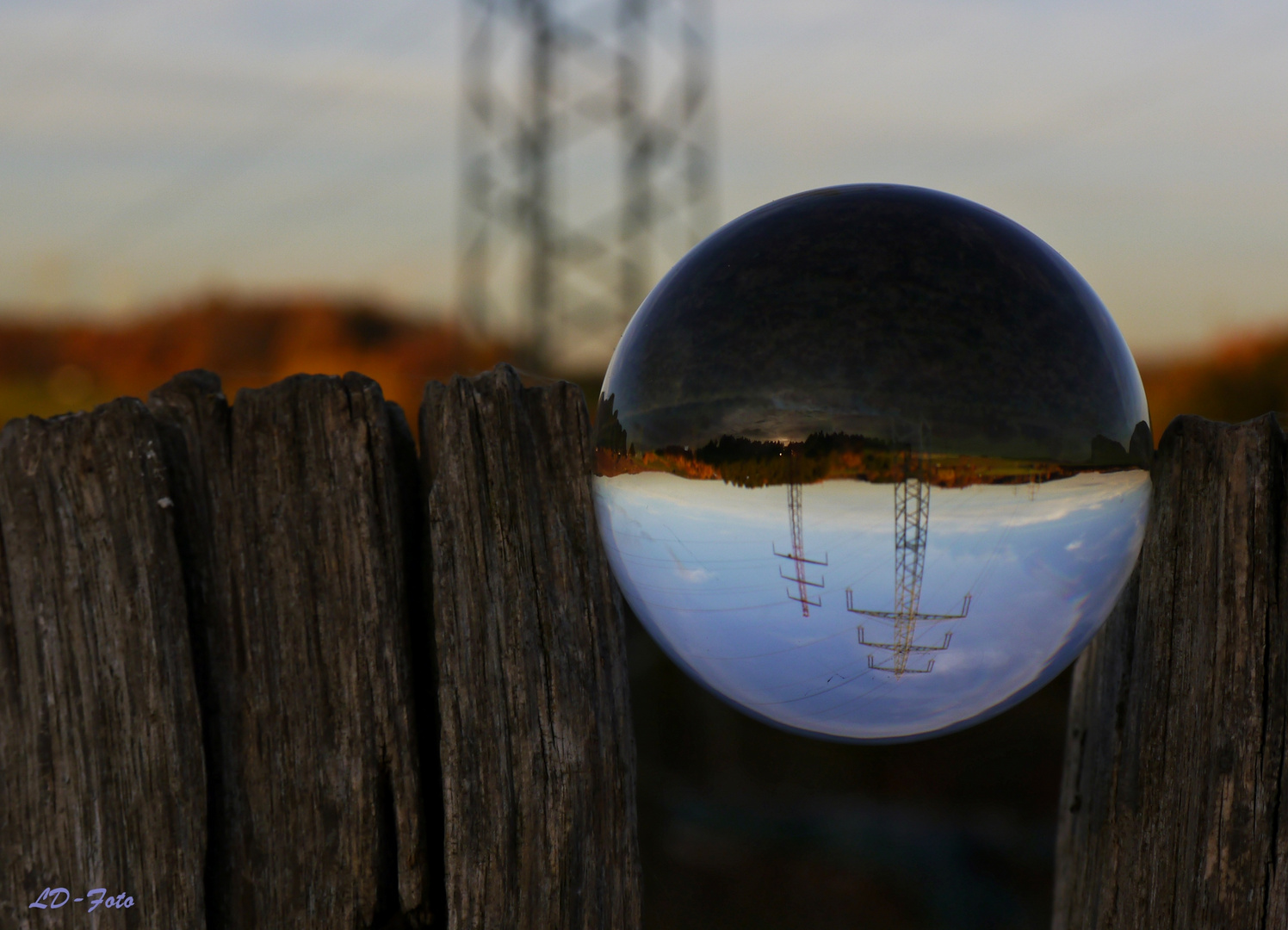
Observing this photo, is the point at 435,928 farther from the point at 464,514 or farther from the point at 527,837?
the point at 464,514

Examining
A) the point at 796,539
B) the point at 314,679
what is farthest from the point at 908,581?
the point at 314,679

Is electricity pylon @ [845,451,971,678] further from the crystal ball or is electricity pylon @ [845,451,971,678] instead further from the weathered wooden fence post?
the weathered wooden fence post

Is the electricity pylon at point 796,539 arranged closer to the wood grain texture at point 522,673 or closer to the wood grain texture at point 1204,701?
the wood grain texture at point 522,673

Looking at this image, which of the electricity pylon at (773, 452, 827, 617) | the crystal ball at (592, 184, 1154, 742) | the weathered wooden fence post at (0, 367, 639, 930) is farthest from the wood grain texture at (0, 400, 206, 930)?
the electricity pylon at (773, 452, 827, 617)

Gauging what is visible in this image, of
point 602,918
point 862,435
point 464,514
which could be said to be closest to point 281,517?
point 464,514
